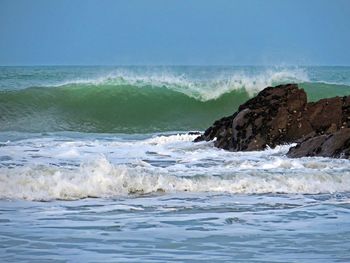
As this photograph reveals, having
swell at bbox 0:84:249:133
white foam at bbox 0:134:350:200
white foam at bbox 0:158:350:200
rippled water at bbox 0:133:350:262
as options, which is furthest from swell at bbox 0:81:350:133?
white foam at bbox 0:158:350:200

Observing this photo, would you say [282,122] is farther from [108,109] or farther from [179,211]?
[108,109]

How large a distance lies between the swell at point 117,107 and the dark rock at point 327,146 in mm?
11524

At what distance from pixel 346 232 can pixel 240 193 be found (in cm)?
270

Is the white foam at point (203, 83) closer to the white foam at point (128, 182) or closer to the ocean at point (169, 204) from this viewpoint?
the ocean at point (169, 204)

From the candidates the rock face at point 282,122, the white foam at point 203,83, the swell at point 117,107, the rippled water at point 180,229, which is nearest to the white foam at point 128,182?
the rippled water at point 180,229

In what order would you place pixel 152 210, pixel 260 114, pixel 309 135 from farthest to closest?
pixel 260 114 < pixel 309 135 < pixel 152 210

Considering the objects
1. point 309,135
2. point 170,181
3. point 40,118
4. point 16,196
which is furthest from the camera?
point 40,118

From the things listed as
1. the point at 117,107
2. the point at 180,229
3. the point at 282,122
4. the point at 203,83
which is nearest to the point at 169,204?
the point at 180,229

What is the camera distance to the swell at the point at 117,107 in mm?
25406

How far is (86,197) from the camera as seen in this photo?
9.36m

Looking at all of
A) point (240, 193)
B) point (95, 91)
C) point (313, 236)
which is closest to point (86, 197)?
point (240, 193)

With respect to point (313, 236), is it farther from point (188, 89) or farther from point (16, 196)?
point (188, 89)

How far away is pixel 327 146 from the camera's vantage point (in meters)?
13.1

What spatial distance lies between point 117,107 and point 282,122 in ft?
48.1
